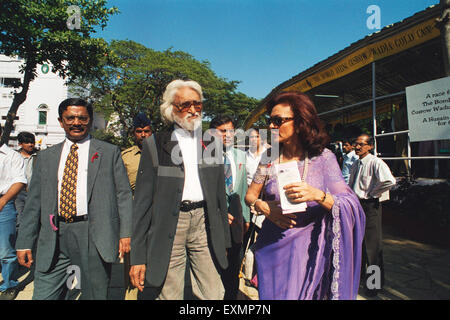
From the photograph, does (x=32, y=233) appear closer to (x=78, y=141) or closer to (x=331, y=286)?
(x=78, y=141)

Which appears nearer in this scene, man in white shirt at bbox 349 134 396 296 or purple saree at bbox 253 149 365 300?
purple saree at bbox 253 149 365 300

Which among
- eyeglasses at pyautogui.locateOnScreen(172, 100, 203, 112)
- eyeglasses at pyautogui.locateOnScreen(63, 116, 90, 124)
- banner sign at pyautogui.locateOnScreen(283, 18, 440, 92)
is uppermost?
banner sign at pyautogui.locateOnScreen(283, 18, 440, 92)

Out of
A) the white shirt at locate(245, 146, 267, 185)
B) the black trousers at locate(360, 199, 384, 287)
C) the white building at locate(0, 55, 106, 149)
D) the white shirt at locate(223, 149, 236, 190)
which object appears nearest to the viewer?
the white shirt at locate(223, 149, 236, 190)

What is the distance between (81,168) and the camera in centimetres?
229

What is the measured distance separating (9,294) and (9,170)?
1447 mm

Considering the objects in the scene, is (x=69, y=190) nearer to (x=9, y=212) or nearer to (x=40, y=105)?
(x=9, y=212)

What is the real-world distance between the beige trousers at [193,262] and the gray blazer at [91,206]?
0.53 metres

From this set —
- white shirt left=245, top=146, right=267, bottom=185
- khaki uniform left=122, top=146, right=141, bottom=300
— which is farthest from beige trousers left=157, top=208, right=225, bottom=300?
white shirt left=245, top=146, right=267, bottom=185

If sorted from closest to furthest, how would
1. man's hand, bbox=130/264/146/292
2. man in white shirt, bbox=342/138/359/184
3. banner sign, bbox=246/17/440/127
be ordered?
1. man's hand, bbox=130/264/146/292
2. banner sign, bbox=246/17/440/127
3. man in white shirt, bbox=342/138/359/184

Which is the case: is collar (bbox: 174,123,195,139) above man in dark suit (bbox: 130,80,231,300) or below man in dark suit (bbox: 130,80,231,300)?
above

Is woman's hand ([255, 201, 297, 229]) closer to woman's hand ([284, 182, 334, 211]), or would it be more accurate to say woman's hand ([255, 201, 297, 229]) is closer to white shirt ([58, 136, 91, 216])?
woman's hand ([284, 182, 334, 211])

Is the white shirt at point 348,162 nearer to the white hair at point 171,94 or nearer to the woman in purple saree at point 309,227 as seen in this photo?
the woman in purple saree at point 309,227

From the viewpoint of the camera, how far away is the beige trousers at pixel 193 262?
2.01m

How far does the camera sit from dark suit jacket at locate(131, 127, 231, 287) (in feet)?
6.23
